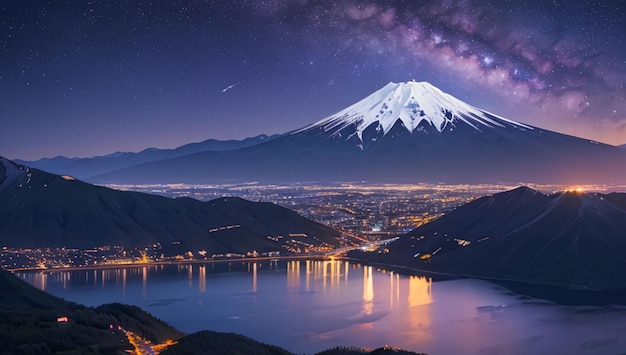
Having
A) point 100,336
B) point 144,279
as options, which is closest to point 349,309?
point 144,279

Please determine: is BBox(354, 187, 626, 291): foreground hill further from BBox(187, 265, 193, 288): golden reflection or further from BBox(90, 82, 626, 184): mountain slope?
BBox(90, 82, 626, 184): mountain slope

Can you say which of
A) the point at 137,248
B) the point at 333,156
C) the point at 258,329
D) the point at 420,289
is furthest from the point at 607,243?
the point at 333,156

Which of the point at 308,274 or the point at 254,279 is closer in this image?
the point at 254,279

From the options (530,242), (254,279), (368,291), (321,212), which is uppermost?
(321,212)

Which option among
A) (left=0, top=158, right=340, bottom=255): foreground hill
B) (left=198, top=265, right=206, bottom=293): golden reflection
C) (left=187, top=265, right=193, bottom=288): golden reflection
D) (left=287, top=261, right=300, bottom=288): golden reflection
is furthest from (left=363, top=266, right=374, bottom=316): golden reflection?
(left=0, top=158, right=340, bottom=255): foreground hill

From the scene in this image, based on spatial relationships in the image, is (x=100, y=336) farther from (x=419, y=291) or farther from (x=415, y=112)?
(x=415, y=112)
